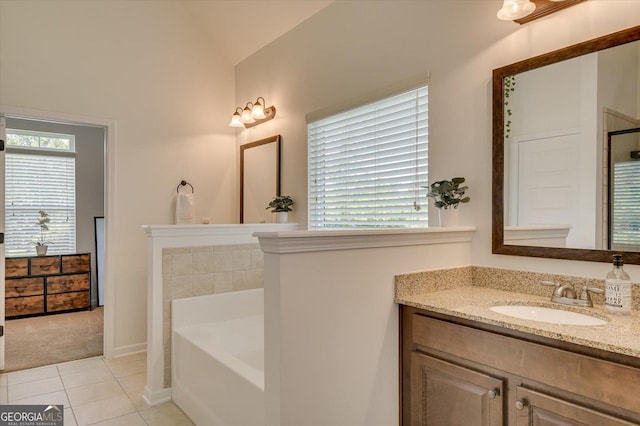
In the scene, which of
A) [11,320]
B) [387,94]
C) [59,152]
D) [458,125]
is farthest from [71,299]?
[458,125]

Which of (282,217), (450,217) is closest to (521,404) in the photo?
(450,217)

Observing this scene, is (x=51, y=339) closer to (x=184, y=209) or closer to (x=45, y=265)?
(x=45, y=265)

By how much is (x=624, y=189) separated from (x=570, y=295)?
0.47 meters

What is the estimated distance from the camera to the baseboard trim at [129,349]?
3551 millimetres

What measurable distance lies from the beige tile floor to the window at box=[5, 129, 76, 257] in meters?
2.63

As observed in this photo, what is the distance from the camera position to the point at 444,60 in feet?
7.64

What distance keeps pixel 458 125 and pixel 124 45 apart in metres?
3.05

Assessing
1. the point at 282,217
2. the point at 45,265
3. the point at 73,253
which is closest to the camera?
the point at 282,217

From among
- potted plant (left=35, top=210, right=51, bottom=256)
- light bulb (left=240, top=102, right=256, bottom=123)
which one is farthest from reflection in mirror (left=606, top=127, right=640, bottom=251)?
potted plant (left=35, top=210, right=51, bottom=256)

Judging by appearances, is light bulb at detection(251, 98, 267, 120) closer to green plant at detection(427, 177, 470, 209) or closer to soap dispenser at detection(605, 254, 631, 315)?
green plant at detection(427, 177, 470, 209)

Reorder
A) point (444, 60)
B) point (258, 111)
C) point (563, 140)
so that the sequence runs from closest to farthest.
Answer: point (563, 140)
point (444, 60)
point (258, 111)

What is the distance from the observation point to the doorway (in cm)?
363

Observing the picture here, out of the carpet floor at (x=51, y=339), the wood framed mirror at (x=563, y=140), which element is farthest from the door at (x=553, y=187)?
the carpet floor at (x=51, y=339)

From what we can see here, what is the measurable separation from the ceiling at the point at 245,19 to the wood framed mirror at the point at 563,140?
1.84 m
